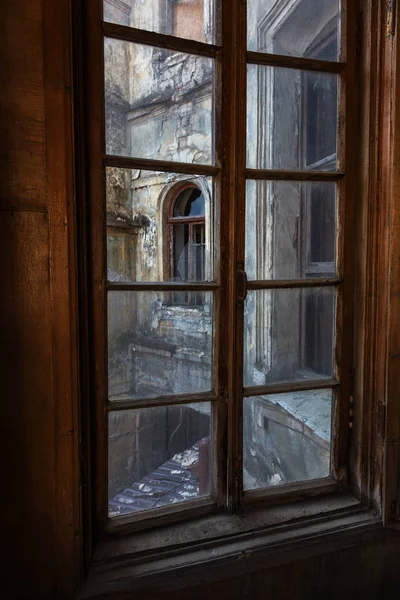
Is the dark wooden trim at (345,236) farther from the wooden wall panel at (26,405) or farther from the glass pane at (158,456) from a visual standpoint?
the wooden wall panel at (26,405)

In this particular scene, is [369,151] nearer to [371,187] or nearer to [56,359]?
[371,187]

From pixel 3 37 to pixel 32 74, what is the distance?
9 centimetres

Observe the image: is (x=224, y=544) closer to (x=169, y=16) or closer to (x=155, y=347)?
(x=155, y=347)

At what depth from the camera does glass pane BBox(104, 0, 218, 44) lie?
1009 mm

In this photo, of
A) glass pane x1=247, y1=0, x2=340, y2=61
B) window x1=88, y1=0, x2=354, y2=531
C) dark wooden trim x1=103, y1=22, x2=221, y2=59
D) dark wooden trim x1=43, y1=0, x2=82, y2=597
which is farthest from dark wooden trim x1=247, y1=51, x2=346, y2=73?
dark wooden trim x1=43, y1=0, x2=82, y2=597

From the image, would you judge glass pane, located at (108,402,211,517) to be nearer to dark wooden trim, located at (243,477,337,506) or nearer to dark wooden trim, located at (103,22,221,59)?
dark wooden trim, located at (243,477,337,506)

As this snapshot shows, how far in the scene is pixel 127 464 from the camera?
45.8 inches

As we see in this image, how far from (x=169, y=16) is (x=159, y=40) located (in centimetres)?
23

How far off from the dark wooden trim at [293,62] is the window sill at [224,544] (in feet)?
4.46

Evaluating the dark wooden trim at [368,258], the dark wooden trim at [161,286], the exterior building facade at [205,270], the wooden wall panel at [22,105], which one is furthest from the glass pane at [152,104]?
the dark wooden trim at [368,258]

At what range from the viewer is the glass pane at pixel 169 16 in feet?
3.31

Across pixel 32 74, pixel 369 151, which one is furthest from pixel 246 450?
pixel 32 74

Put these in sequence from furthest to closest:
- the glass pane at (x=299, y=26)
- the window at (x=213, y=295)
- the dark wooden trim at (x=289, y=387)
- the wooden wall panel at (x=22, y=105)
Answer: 1. the glass pane at (x=299, y=26)
2. the dark wooden trim at (x=289, y=387)
3. the window at (x=213, y=295)
4. the wooden wall panel at (x=22, y=105)

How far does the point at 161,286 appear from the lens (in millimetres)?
1042
